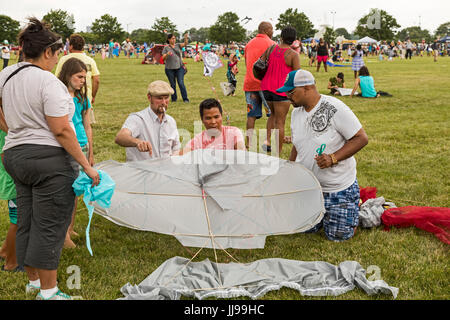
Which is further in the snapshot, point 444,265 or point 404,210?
point 404,210

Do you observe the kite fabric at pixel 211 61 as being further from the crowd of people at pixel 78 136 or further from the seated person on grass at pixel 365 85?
the seated person on grass at pixel 365 85

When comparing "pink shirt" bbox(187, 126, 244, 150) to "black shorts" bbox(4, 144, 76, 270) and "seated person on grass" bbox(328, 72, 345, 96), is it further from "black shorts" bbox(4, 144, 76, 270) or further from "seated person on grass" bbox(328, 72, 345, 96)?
"seated person on grass" bbox(328, 72, 345, 96)

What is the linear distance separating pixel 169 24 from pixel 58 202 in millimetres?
82316

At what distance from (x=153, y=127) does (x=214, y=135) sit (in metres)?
0.63

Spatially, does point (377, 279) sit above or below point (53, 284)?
below

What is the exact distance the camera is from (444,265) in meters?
3.69

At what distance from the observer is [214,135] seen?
14.9 feet

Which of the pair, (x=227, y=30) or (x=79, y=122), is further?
(x=227, y=30)

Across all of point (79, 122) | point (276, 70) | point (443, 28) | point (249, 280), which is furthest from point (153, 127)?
point (443, 28)

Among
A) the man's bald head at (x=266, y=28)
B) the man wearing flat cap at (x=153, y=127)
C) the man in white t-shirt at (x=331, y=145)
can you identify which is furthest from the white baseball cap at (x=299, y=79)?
the man's bald head at (x=266, y=28)

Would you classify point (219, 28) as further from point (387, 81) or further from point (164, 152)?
point (164, 152)

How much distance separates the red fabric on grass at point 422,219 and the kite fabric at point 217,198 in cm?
103

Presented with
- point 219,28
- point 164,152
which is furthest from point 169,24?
point 164,152

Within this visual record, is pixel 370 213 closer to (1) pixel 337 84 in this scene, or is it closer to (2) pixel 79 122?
(2) pixel 79 122
